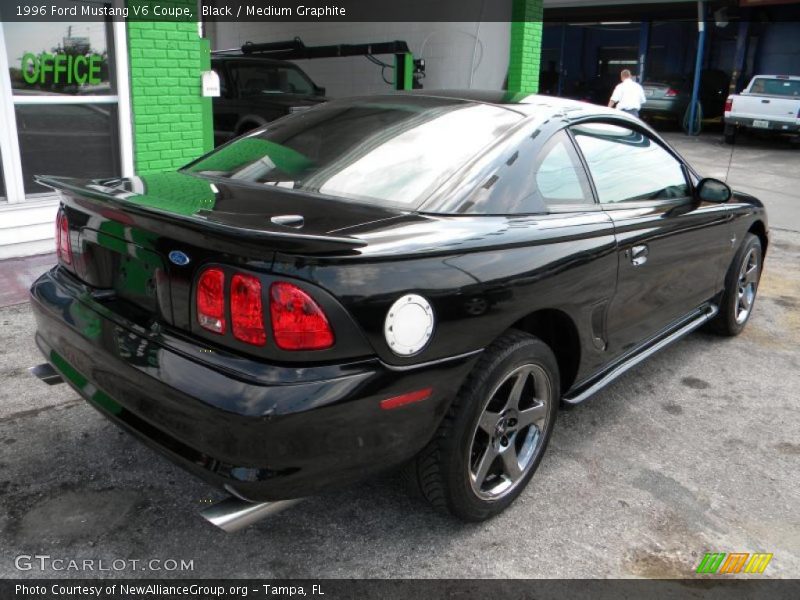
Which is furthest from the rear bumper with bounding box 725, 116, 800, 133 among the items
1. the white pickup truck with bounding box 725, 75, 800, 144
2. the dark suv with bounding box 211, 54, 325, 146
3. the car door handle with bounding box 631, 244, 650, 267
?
the car door handle with bounding box 631, 244, 650, 267

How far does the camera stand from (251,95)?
10.5 meters

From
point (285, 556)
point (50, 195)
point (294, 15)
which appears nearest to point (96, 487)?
point (285, 556)

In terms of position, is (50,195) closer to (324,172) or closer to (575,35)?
(324,172)

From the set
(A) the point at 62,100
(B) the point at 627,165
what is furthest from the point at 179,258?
(A) the point at 62,100

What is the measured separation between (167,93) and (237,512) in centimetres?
494

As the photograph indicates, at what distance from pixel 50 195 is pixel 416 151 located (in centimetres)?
426

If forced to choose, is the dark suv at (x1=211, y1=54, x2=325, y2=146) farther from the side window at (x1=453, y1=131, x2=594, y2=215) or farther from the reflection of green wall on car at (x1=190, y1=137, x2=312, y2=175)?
the side window at (x1=453, y1=131, x2=594, y2=215)

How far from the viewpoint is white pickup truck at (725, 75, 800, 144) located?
16250 mm

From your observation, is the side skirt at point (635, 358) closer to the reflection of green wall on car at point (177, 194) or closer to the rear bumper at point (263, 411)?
the rear bumper at point (263, 411)

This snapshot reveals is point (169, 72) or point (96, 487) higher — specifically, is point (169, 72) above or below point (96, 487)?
above

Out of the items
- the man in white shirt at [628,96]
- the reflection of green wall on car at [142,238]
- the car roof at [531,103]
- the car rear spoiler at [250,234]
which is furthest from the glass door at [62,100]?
the man in white shirt at [628,96]

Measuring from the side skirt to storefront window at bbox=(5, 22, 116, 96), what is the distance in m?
4.80

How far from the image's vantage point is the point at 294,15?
→ 1566 cm

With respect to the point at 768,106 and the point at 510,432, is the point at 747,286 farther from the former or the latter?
the point at 768,106
